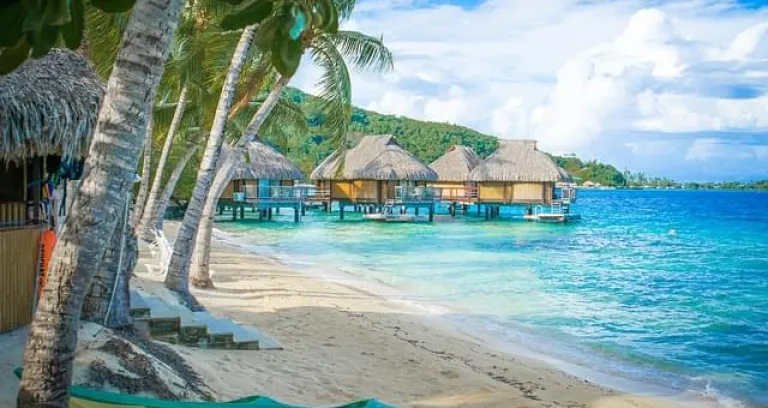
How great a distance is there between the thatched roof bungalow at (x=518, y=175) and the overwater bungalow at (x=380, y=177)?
335 centimetres

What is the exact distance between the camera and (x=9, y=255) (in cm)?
545

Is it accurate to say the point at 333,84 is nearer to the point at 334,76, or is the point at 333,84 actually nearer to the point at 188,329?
the point at 334,76

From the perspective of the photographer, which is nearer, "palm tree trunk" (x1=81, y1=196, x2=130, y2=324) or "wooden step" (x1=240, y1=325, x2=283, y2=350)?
"palm tree trunk" (x1=81, y1=196, x2=130, y2=324)

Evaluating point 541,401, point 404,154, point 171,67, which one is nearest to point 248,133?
point 171,67

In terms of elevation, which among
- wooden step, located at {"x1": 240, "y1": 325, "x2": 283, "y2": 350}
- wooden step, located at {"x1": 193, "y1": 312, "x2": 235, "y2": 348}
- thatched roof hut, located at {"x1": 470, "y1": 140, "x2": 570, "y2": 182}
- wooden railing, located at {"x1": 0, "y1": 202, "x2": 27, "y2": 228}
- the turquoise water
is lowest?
the turquoise water

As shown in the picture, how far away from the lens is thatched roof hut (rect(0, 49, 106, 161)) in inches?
191

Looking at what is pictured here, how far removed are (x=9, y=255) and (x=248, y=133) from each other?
451cm

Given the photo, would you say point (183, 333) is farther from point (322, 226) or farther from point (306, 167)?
point (306, 167)

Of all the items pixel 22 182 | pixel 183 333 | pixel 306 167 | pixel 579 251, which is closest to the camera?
pixel 22 182

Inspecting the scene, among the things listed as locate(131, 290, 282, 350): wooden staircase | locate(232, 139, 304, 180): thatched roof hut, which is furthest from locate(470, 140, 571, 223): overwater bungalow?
locate(131, 290, 282, 350): wooden staircase

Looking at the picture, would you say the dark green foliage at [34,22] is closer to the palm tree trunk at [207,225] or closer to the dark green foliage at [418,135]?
the palm tree trunk at [207,225]

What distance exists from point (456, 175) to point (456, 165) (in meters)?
0.76

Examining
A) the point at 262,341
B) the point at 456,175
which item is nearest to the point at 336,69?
the point at 262,341

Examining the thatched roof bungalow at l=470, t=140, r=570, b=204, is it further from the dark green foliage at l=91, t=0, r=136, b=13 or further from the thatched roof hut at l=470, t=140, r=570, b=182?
the dark green foliage at l=91, t=0, r=136, b=13
